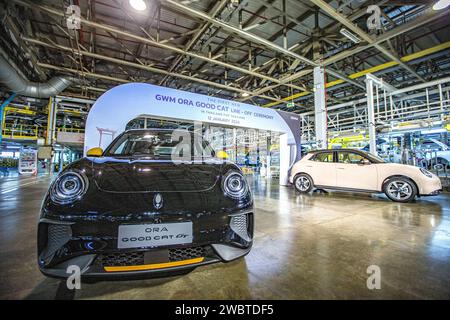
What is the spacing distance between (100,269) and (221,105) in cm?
505

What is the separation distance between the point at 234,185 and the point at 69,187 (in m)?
1.11

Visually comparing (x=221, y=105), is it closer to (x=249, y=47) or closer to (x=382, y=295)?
(x=249, y=47)

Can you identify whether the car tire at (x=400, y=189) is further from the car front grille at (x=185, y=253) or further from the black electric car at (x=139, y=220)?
the car front grille at (x=185, y=253)

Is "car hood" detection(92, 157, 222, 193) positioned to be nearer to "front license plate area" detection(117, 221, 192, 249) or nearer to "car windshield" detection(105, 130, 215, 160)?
"front license plate area" detection(117, 221, 192, 249)

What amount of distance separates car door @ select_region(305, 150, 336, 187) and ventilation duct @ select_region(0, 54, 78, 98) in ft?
31.8

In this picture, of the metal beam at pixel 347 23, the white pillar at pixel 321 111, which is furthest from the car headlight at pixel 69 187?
the white pillar at pixel 321 111

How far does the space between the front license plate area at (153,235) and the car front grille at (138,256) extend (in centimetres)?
6

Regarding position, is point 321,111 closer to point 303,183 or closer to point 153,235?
point 303,183

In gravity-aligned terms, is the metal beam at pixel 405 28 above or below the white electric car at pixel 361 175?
above

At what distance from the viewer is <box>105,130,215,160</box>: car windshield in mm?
2277

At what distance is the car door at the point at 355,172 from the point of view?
456cm

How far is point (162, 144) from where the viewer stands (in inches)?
95.8

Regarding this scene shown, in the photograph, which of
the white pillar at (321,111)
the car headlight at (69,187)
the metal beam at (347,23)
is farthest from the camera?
the white pillar at (321,111)
